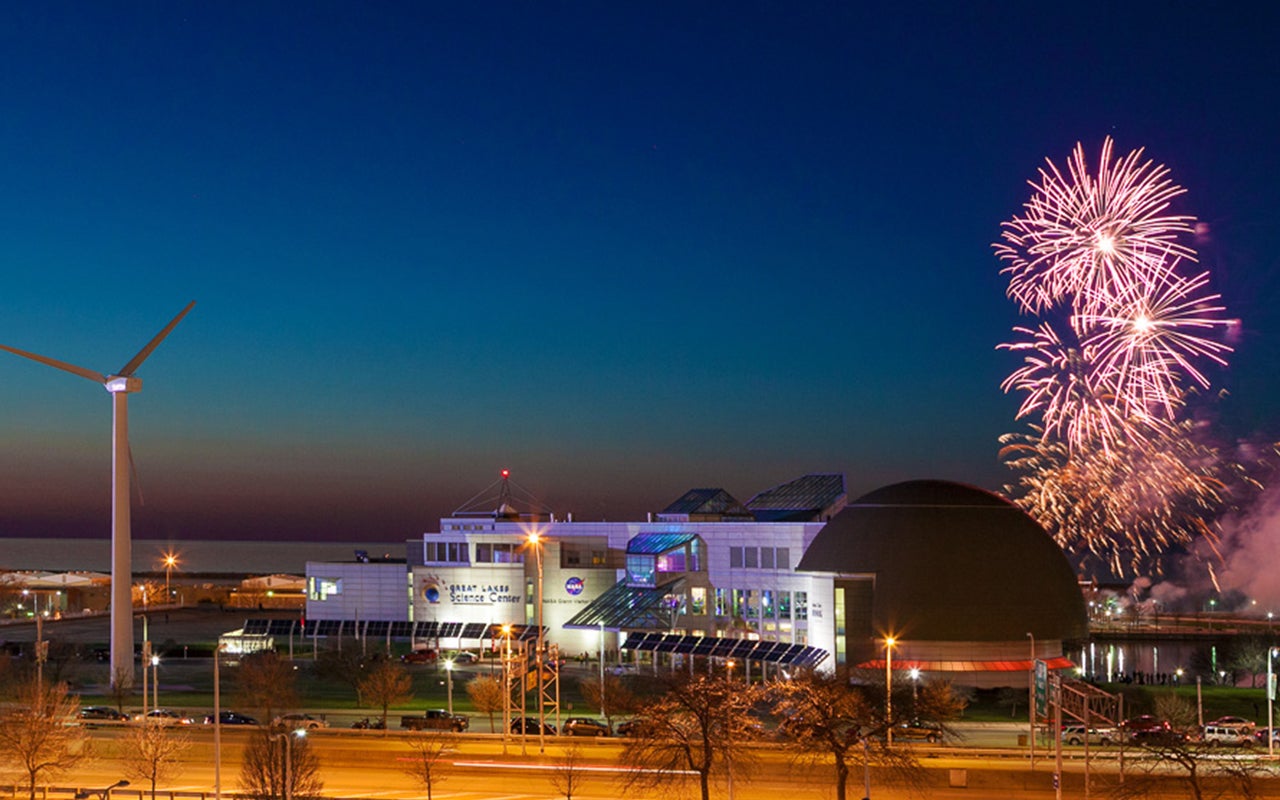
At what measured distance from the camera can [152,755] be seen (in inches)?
2120

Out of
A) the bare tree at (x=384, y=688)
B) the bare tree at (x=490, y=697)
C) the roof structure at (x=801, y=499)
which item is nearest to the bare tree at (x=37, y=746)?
the bare tree at (x=384, y=688)

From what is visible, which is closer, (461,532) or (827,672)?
(827,672)

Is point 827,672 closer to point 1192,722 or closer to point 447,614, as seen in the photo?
point 1192,722

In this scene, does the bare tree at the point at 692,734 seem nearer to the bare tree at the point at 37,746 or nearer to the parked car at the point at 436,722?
the parked car at the point at 436,722

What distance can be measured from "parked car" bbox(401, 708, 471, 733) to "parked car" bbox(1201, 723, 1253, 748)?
40.0m

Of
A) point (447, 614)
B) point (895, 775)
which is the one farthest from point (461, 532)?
point (895, 775)

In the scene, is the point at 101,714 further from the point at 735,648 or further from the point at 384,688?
the point at 735,648

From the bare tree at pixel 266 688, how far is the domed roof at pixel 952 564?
40.3 m

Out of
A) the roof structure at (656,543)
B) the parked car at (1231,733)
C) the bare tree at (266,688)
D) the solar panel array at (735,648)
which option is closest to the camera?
the parked car at (1231,733)

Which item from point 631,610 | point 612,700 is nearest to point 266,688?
point 612,700

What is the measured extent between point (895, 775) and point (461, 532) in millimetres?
77002

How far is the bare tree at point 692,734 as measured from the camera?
5084cm

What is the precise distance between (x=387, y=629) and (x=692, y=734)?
80.0m

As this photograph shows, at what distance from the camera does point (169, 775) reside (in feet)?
192
